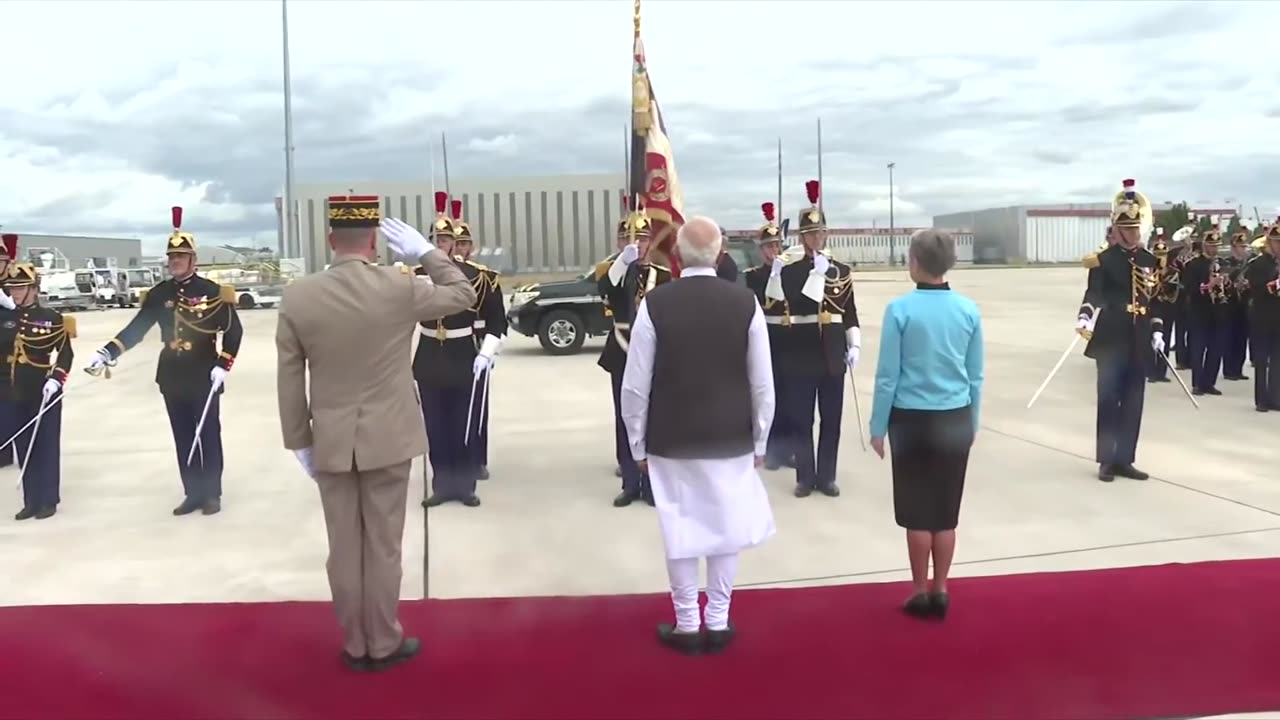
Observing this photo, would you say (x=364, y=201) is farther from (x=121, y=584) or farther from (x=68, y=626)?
(x=121, y=584)

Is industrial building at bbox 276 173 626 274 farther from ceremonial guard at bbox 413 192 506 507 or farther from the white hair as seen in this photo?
the white hair

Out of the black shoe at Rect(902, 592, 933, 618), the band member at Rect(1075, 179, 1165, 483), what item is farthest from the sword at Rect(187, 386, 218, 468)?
the band member at Rect(1075, 179, 1165, 483)

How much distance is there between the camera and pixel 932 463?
3613 mm

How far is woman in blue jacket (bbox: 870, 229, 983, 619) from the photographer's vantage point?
3.58 m

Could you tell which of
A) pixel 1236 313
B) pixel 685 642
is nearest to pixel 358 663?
pixel 685 642

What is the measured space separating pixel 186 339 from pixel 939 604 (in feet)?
14.8

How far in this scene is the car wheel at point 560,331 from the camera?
1466 cm

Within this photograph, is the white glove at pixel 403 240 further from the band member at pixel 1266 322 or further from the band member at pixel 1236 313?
the band member at pixel 1236 313

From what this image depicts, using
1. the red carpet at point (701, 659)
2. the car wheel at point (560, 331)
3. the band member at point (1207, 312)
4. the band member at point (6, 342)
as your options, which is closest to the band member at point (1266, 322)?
the band member at point (1207, 312)

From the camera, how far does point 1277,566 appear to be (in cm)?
425

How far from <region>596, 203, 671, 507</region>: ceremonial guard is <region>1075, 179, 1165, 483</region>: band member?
2882mm

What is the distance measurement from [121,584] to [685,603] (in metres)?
2.82

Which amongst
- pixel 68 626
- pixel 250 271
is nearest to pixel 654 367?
pixel 68 626

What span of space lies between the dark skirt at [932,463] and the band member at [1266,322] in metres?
6.87
